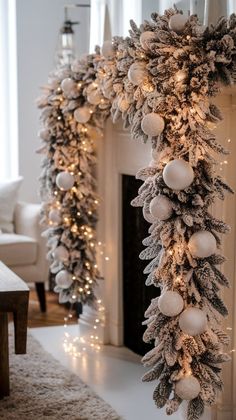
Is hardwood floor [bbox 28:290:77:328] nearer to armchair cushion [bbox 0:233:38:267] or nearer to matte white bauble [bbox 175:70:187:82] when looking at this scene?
armchair cushion [bbox 0:233:38:267]

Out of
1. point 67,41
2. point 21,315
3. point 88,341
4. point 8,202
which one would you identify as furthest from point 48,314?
point 67,41

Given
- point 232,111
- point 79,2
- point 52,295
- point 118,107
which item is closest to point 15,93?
point 79,2

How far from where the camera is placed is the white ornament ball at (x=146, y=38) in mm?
2803

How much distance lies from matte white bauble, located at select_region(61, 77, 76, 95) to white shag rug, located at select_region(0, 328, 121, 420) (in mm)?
1488

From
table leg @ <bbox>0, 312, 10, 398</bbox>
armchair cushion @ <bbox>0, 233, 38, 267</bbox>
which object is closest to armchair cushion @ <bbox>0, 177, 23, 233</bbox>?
armchair cushion @ <bbox>0, 233, 38, 267</bbox>

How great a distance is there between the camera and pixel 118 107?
321 centimetres

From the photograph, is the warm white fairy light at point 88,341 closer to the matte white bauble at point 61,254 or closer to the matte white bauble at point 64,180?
the matte white bauble at point 61,254

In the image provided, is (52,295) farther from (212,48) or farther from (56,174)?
(212,48)

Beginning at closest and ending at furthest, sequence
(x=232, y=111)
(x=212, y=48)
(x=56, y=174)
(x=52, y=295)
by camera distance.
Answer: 1. (x=212, y=48)
2. (x=232, y=111)
3. (x=56, y=174)
4. (x=52, y=295)

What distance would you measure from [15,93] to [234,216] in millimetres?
3057

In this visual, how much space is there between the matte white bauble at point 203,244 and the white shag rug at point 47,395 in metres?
0.91

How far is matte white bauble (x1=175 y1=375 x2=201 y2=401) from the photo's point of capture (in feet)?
9.09

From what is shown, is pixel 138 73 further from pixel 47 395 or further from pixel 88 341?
pixel 88 341

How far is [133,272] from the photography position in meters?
4.03
